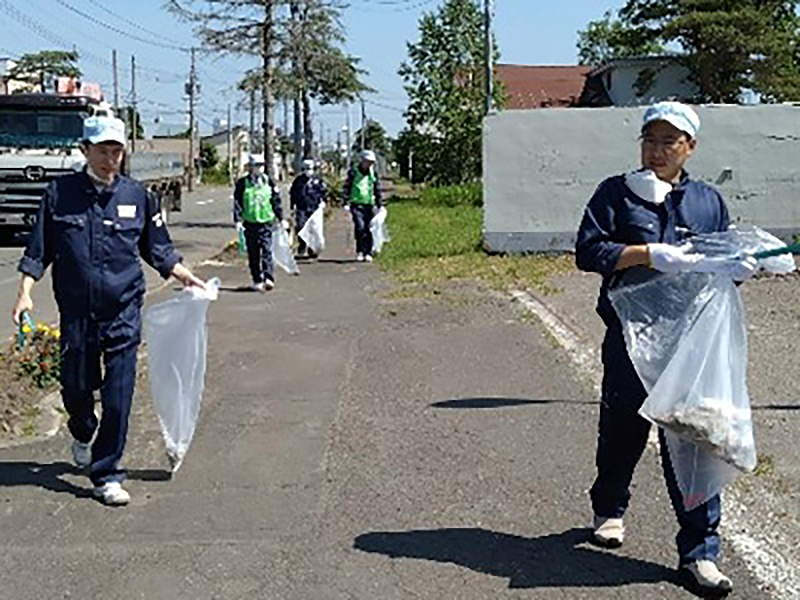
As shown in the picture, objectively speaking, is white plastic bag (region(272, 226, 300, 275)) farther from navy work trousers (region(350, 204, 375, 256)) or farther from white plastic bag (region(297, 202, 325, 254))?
white plastic bag (region(297, 202, 325, 254))

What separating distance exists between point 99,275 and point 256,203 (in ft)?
29.4

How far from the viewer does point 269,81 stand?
77.2ft

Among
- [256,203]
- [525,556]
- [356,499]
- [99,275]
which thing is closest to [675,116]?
[525,556]

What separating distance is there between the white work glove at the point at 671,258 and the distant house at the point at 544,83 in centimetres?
6841

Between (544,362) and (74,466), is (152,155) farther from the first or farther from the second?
(74,466)

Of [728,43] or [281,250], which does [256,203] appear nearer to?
[281,250]

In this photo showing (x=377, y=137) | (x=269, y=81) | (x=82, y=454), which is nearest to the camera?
(x=82, y=454)

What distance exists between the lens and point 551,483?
19.7 feet

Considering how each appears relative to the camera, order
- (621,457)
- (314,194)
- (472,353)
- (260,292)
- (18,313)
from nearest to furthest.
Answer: (621,457), (18,313), (472,353), (260,292), (314,194)

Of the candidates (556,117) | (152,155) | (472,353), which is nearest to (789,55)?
(152,155)

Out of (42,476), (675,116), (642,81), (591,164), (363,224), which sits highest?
(642,81)

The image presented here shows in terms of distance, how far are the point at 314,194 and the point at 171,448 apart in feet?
43.0

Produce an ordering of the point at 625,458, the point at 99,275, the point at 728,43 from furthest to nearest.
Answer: the point at 728,43 < the point at 99,275 < the point at 625,458

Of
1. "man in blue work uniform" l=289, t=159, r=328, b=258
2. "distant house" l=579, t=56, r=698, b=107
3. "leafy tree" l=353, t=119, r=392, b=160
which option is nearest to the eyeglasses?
"man in blue work uniform" l=289, t=159, r=328, b=258
